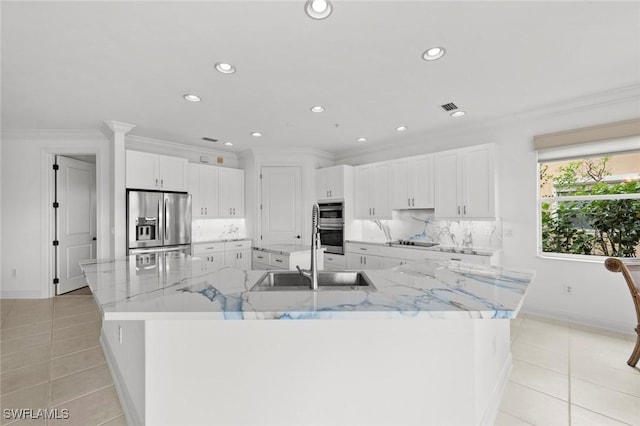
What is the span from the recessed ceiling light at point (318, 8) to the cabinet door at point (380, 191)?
3217mm

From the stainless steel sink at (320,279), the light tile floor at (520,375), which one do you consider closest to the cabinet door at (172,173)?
the light tile floor at (520,375)

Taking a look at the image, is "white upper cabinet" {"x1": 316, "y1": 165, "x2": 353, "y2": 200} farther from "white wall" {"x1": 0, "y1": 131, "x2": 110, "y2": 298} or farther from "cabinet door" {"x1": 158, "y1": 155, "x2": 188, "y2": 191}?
"white wall" {"x1": 0, "y1": 131, "x2": 110, "y2": 298}

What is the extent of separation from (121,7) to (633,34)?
346cm

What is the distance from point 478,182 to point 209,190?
4333 millimetres

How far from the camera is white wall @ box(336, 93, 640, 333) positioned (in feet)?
10.3

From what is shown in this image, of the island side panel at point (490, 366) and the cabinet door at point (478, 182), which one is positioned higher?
the cabinet door at point (478, 182)

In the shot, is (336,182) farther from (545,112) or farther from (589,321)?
(589,321)

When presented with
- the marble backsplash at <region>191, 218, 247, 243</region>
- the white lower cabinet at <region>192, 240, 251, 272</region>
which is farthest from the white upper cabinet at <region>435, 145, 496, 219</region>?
the marble backsplash at <region>191, 218, 247, 243</region>

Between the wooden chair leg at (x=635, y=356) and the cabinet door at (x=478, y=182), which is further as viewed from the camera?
the cabinet door at (x=478, y=182)

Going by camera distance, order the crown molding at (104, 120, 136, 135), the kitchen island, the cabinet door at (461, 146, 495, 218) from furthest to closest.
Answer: the crown molding at (104, 120, 136, 135)
the cabinet door at (461, 146, 495, 218)
the kitchen island

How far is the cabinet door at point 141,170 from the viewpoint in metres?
4.18

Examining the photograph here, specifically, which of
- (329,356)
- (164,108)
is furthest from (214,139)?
(329,356)

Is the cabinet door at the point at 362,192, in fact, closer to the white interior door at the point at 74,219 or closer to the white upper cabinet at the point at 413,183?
the white upper cabinet at the point at 413,183

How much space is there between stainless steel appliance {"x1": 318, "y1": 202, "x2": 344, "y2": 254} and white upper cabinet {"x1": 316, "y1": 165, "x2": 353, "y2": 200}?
0.55 ft
